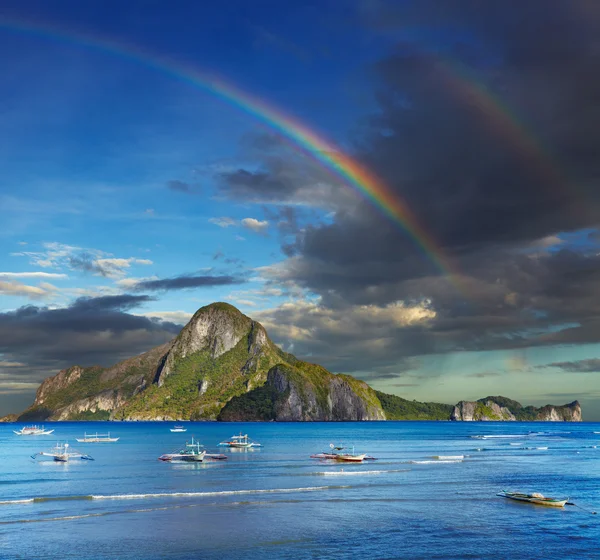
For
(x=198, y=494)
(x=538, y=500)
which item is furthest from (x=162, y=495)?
(x=538, y=500)

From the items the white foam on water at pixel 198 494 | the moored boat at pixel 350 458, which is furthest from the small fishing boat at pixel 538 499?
the moored boat at pixel 350 458

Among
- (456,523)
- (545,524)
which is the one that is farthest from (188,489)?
(545,524)

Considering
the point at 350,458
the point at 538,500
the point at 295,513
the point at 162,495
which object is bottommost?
the point at 538,500

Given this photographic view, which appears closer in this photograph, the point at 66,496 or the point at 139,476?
the point at 66,496

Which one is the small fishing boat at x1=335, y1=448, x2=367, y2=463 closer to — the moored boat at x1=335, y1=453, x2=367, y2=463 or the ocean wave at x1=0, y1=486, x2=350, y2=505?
the moored boat at x1=335, y1=453, x2=367, y2=463

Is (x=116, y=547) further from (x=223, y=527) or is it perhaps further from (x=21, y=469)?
(x=21, y=469)

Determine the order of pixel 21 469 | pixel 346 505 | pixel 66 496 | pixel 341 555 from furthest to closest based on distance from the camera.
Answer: pixel 21 469, pixel 66 496, pixel 346 505, pixel 341 555

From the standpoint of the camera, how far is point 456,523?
6162 centimetres

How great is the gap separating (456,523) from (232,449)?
125 m

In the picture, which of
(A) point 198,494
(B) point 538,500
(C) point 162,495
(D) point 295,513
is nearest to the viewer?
(D) point 295,513

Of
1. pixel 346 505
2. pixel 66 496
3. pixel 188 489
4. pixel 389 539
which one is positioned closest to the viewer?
pixel 389 539

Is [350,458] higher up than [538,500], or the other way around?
[350,458]

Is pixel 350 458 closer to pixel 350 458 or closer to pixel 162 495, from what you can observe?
pixel 350 458

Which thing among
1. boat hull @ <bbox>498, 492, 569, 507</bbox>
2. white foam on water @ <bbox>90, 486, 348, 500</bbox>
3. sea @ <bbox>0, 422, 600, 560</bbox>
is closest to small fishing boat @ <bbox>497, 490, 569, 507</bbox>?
boat hull @ <bbox>498, 492, 569, 507</bbox>
